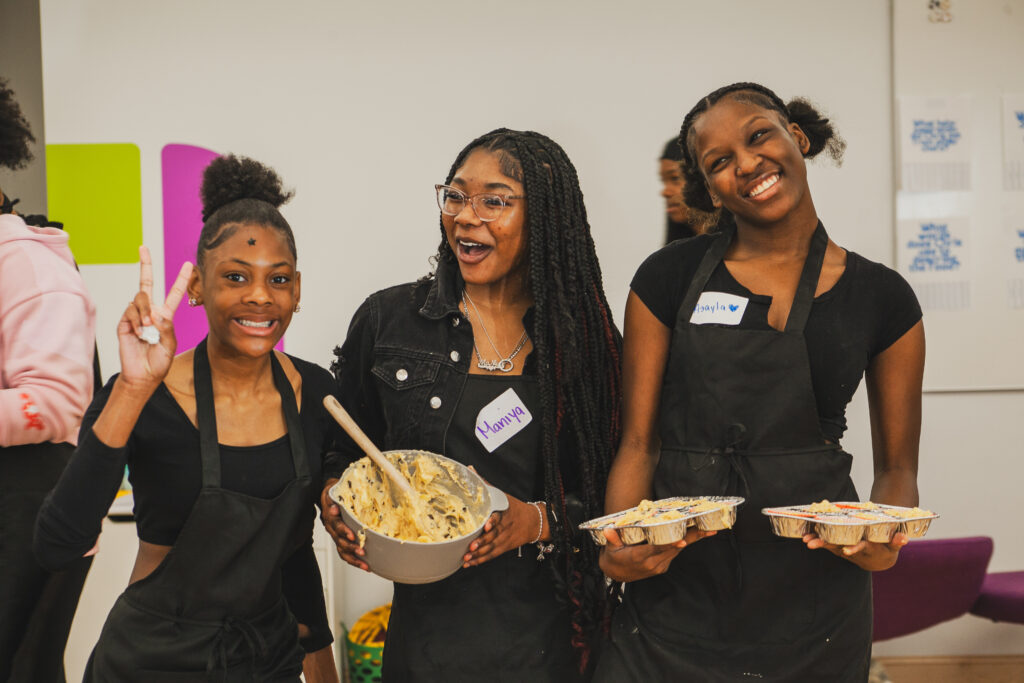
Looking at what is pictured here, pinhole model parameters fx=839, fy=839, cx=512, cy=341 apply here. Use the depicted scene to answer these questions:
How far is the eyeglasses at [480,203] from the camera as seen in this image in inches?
71.7

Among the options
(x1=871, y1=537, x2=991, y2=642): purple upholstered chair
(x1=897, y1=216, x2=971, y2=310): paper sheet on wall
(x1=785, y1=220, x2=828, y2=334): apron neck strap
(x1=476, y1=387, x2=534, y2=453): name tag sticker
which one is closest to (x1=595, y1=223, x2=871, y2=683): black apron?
(x1=785, y1=220, x2=828, y2=334): apron neck strap

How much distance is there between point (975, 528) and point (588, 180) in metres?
2.39

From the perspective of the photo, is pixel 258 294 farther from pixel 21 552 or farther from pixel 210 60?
pixel 210 60

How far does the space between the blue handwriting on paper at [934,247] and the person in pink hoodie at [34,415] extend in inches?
132

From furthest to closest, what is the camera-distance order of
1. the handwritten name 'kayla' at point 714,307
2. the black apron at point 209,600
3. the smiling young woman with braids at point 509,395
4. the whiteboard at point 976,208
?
the whiteboard at point 976,208
the smiling young woman with braids at point 509,395
the handwritten name 'kayla' at point 714,307
the black apron at point 209,600

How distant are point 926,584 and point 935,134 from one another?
1980mm

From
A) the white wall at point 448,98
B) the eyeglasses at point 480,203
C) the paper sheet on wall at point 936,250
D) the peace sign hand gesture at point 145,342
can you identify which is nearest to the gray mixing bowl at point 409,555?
the peace sign hand gesture at point 145,342

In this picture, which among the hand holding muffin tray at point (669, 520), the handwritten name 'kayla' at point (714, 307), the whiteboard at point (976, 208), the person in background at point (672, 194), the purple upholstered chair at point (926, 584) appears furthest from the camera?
the whiteboard at point (976, 208)

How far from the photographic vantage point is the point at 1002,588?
3.38 m

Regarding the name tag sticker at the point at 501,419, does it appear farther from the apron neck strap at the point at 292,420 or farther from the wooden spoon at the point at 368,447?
the apron neck strap at the point at 292,420

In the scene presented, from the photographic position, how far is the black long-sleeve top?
1466 millimetres

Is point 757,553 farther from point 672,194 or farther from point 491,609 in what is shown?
point 672,194

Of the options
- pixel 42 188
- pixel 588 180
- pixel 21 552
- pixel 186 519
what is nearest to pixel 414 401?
pixel 186 519

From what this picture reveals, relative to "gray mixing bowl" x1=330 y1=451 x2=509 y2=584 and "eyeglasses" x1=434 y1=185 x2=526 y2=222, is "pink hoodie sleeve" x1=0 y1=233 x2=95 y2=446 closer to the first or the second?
"gray mixing bowl" x1=330 y1=451 x2=509 y2=584
